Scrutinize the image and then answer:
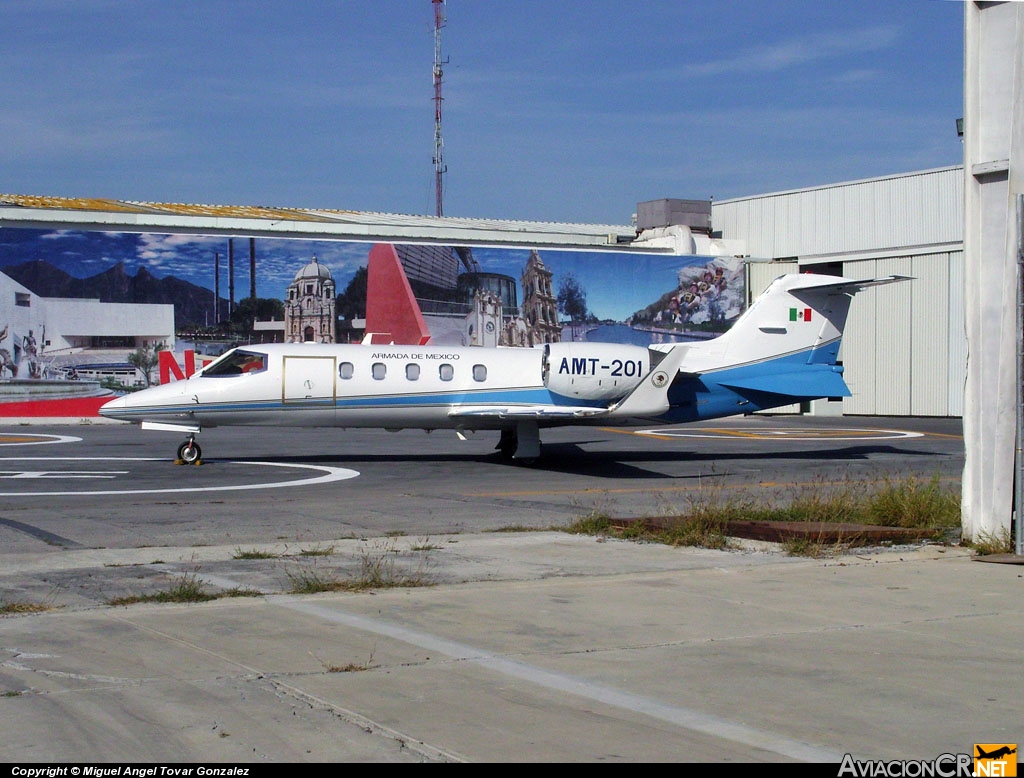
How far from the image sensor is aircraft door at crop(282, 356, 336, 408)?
22.1 meters

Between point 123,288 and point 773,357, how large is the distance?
2604 centimetres

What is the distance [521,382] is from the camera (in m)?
23.4

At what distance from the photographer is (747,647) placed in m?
7.36

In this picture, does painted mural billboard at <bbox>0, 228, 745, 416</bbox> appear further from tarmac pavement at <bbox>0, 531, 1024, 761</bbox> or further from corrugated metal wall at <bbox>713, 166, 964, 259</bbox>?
tarmac pavement at <bbox>0, 531, 1024, 761</bbox>

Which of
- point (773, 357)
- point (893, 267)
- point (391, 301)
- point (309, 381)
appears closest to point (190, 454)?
point (309, 381)

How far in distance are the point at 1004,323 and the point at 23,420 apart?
3594 cm

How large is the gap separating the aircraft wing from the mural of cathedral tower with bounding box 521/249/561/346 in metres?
23.8

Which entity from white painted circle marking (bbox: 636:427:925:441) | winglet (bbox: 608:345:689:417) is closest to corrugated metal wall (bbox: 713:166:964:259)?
white painted circle marking (bbox: 636:427:925:441)

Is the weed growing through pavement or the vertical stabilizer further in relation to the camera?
the vertical stabilizer

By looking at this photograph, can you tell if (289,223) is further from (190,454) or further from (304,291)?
(190,454)

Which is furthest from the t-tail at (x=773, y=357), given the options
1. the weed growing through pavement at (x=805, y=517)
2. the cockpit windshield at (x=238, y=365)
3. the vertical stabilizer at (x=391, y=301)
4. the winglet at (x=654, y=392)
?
the vertical stabilizer at (x=391, y=301)

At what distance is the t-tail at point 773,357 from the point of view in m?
23.7

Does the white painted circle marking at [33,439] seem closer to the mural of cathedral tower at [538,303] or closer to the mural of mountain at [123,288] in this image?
the mural of mountain at [123,288]

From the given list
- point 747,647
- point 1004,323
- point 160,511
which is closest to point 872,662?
point 747,647
